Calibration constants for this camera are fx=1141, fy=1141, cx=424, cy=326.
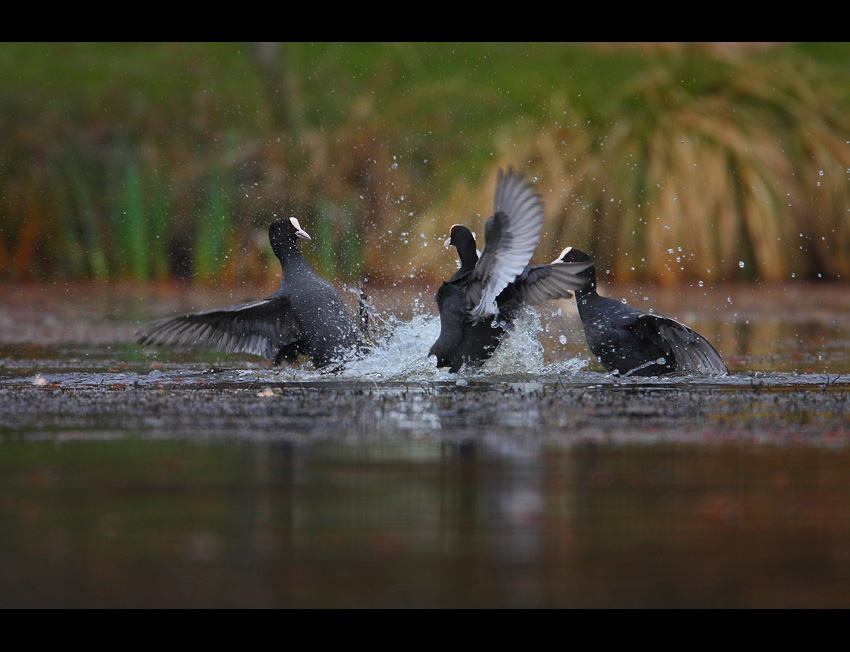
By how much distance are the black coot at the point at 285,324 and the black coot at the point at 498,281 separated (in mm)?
517

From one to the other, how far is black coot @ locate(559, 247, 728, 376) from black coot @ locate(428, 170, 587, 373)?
0.87 feet

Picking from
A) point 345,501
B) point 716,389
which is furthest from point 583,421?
point 345,501

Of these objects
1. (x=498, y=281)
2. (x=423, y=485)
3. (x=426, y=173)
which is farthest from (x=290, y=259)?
(x=426, y=173)

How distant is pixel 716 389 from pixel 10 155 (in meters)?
7.96

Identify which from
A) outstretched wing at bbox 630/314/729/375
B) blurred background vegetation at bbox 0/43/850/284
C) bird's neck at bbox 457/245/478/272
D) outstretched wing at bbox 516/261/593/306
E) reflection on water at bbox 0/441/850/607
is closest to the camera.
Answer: reflection on water at bbox 0/441/850/607

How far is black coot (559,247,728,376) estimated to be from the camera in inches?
217

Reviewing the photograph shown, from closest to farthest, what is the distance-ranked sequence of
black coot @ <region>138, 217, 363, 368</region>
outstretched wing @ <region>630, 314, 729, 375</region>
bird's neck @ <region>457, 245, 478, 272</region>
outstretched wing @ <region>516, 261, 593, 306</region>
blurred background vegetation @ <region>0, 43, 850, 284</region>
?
outstretched wing @ <region>630, 314, 729, 375</region>, outstretched wing @ <region>516, 261, 593, 306</region>, black coot @ <region>138, 217, 363, 368</region>, bird's neck @ <region>457, 245, 478, 272</region>, blurred background vegetation @ <region>0, 43, 850, 284</region>

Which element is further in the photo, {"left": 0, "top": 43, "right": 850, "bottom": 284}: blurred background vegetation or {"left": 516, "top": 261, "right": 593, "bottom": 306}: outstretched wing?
{"left": 0, "top": 43, "right": 850, "bottom": 284}: blurred background vegetation

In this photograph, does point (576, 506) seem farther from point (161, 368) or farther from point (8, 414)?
point (161, 368)

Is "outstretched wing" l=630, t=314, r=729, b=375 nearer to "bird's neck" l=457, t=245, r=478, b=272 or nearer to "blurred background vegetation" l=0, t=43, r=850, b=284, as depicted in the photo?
"bird's neck" l=457, t=245, r=478, b=272

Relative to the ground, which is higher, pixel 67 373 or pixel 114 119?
pixel 114 119

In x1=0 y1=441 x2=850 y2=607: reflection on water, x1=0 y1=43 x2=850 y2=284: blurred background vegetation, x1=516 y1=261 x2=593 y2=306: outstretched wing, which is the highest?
x1=0 y1=43 x2=850 y2=284: blurred background vegetation

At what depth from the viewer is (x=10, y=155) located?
35.1ft

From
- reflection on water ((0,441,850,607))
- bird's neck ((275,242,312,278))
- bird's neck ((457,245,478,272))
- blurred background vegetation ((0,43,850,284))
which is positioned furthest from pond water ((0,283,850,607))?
blurred background vegetation ((0,43,850,284))
